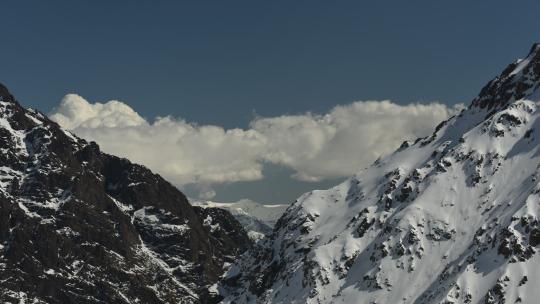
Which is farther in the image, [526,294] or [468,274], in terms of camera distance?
[468,274]

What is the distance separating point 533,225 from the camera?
19950 centimetres

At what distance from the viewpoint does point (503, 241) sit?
19962 centimetres

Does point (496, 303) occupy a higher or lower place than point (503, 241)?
lower

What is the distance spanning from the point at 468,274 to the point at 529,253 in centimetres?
1818

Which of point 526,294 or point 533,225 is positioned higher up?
point 533,225

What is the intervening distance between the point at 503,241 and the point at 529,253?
807cm

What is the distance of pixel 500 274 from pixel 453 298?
1483cm

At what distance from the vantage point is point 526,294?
183625 millimetres

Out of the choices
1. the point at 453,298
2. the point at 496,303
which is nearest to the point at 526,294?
Result: the point at 496,303

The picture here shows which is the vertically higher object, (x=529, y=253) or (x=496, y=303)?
(x=529, y=253)

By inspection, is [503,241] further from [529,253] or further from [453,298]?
[453,298]

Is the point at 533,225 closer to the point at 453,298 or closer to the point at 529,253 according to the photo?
the point at 529,253

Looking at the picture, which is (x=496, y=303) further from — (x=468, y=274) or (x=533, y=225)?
(x=533, y=225)

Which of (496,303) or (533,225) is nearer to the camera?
(496,303)
